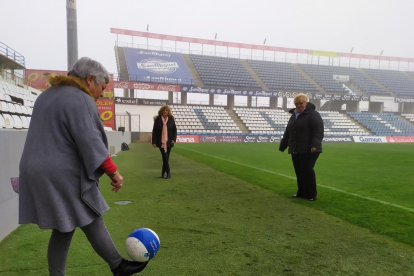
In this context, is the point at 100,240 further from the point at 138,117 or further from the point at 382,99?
the point at 382,99

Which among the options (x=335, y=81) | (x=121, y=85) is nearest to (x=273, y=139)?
(x=121, y=85)

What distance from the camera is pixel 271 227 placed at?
392 cm

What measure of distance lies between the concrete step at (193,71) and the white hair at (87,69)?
1487 inches

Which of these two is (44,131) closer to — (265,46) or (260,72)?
(260,72)

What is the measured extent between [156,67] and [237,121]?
13.7 m

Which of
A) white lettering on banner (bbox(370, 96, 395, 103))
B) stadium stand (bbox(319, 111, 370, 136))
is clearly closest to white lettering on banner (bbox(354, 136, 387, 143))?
stadium stand (bbox(319, 111, 370, 136))

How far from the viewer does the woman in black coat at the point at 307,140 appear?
5348mm

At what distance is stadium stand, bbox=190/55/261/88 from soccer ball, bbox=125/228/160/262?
38.1 meters

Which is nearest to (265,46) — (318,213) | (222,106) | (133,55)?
(222,106)

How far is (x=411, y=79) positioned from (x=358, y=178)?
58213 mm

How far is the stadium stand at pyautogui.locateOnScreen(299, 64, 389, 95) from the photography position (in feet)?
150

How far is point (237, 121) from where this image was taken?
1451 inches

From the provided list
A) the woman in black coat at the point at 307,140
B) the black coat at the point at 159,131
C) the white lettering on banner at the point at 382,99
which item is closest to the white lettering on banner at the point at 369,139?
the white lettering on banner at the point at 382,99

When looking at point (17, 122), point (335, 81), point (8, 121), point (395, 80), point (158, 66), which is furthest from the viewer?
point (395, 80)
